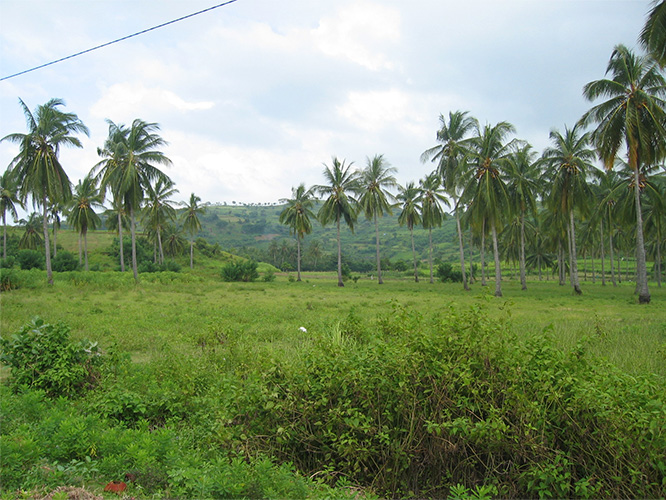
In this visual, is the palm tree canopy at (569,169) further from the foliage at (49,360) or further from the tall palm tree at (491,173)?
the foliage at (49,360)

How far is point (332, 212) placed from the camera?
1278 inches

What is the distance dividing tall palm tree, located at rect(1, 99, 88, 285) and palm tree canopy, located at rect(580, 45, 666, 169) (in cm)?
2619

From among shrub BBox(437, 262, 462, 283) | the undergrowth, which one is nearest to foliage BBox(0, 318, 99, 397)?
the undergrowth

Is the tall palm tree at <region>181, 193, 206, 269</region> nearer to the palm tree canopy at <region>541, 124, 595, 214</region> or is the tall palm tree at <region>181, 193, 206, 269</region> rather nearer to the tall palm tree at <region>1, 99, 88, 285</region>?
the tall palm tree at <region>1, 99, 88, 285</region>

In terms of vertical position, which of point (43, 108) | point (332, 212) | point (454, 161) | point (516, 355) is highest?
point (43, 108)

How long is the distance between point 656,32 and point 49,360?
55.2ft

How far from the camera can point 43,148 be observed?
22062 mm

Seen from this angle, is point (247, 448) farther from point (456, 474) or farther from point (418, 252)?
point (418, 252)

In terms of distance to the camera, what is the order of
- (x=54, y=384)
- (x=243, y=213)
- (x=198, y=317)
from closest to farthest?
(x=54, y=384)
(x=198, y=317)
(x=243, y=213)

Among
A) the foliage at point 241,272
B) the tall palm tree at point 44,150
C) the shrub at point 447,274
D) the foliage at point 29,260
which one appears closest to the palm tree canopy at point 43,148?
the tall palm tree at point 44,150

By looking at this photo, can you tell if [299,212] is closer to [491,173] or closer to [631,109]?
[491,173]

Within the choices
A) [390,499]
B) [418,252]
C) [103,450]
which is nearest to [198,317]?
[103,450]

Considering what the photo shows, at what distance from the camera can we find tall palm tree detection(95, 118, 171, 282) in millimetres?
25672

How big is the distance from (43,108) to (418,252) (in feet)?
256
